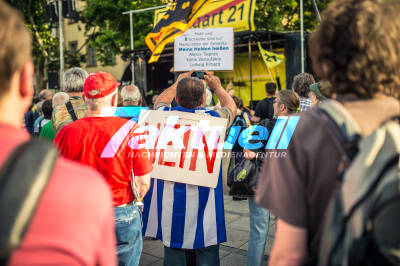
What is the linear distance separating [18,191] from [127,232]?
5.45 feet

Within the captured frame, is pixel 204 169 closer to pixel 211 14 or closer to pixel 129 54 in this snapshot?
pixel 211 14

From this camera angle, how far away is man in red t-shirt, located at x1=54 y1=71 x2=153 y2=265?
2318 millimetres

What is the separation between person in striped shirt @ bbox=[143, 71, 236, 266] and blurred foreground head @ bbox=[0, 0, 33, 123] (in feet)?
6.41

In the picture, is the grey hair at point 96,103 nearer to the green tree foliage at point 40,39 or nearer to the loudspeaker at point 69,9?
the loudspeaker at point 69,9

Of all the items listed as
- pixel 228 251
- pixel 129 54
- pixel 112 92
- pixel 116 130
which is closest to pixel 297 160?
pixel 116 130

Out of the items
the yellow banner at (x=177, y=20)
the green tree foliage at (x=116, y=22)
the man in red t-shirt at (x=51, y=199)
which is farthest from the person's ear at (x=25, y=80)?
the green tree foliage at (x=116, y=22)

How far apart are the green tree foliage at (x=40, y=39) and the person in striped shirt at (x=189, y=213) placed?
17808 millimetres

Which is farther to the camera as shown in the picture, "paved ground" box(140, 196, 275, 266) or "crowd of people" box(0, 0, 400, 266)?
"paved ground" box(140, 196, 275, 266)

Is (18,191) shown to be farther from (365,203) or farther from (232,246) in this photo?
(232,246)

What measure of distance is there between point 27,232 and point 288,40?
10.2 meters

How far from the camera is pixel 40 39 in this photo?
61.8 ft

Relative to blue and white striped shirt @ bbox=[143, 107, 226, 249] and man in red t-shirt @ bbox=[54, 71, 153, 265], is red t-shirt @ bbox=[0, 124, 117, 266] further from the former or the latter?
blue and white striped shirt @ bbox=[143, 107, 226, 249]

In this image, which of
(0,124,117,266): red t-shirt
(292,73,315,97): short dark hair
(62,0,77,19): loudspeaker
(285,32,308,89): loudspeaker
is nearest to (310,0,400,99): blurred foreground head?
(0,124,117,266): red t-shirt

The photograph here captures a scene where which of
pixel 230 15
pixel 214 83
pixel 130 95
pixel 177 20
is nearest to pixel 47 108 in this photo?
pixel 130 95
